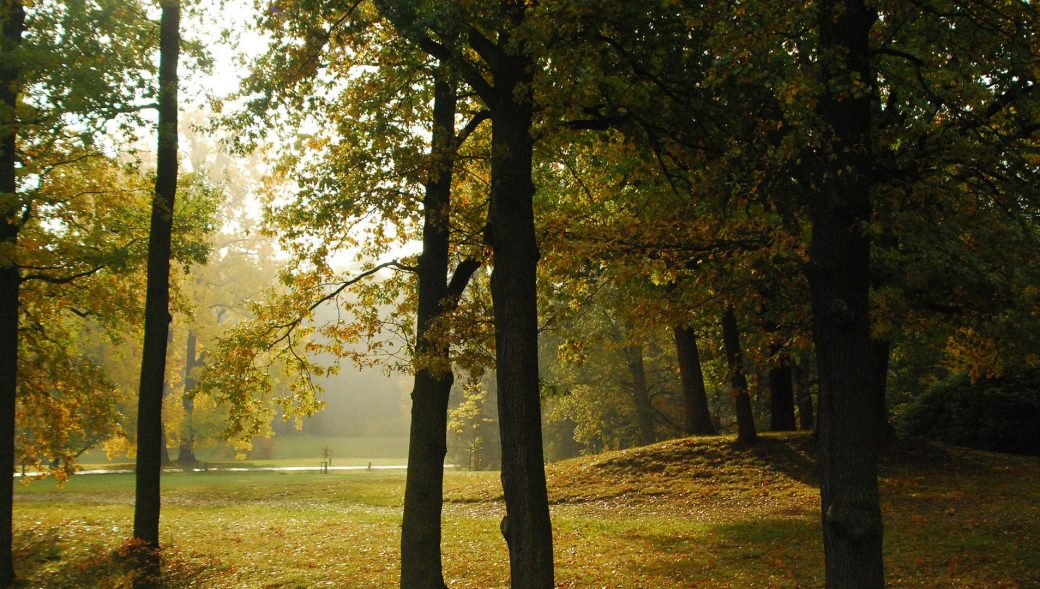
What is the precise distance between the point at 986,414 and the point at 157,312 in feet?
68.6

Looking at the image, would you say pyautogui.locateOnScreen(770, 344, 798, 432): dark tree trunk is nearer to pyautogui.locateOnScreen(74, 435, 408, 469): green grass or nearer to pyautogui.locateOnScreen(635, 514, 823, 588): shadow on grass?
→ pyautogui.locateOnScreen(635, 514, 823, 588): shadow on grass

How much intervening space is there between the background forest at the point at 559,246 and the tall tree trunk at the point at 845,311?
30mm

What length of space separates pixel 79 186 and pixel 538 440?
11.3 metres

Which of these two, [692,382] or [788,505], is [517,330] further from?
[692,382]

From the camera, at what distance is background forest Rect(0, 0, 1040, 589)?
746 centimetres

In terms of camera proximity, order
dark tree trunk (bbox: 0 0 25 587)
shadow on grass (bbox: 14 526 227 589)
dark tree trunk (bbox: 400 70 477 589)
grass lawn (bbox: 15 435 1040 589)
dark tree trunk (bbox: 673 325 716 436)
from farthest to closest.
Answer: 1. dark tree trunk (bbox: 673 325 716 436)
2. dark tree trunk (bbox: 0 0 25 587)
3. shadow on grass (bbox: 14 526 227 589)
4. grass lawn (bbox: 15 435 1040 589)
5. dark tree trunk (bbox: 400 70 477 589)

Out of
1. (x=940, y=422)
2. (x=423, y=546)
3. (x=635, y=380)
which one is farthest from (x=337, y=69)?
(x=635, y=380)

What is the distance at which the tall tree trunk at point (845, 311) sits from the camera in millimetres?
7004

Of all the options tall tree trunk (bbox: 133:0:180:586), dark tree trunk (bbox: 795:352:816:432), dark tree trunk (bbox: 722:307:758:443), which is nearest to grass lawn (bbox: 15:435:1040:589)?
dark tree trunk (bbox: 722:307:758:443)

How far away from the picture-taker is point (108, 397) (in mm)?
16328

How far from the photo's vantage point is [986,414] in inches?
836

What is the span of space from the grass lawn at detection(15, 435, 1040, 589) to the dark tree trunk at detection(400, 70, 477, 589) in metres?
1.50

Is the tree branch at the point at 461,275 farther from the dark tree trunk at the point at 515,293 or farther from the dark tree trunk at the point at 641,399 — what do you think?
the dark tree trunk at the point at 641,399

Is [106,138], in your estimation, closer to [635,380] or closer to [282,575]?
[282,575]
